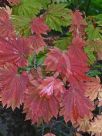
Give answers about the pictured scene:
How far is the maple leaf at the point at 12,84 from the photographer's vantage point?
1.04 metres

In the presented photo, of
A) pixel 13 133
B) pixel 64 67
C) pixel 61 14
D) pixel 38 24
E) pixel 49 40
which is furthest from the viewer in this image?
pixel 13 133

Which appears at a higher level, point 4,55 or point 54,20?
point 54,20

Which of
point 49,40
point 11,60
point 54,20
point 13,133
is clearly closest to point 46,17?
point 54,20

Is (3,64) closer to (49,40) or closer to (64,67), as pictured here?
(64,67)

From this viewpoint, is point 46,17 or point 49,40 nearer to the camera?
point 46,17

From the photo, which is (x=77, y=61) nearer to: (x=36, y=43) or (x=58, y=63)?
(x=58, y=63)

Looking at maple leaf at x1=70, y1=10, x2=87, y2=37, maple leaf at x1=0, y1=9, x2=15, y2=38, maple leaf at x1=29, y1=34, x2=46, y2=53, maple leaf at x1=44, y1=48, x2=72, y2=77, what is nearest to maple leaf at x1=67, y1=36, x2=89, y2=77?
maple leaf at x1=44, y1=48, x2=72, y2=77

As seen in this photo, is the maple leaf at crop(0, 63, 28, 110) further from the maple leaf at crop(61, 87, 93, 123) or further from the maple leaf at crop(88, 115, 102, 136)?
the maple leaf at crop(88, 115, 102, 136)

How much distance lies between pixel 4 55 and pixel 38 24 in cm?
25

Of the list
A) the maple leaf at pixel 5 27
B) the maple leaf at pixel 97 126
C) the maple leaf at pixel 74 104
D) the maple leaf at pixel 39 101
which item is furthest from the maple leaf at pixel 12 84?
the maple leaf at pixel 97 126

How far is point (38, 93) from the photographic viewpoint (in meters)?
1.06

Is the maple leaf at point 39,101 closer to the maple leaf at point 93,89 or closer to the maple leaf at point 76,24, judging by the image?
the maple leaf at point 93,89

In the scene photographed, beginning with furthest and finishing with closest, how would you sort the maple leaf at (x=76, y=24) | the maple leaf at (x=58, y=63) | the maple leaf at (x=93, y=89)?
1. the maple leaf at (x=76, y=24)
2. the maple leaf at (x=93, y=89)
3. the maple leaf at (x=58, y=63)

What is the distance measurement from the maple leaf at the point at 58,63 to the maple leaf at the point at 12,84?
0.12m
